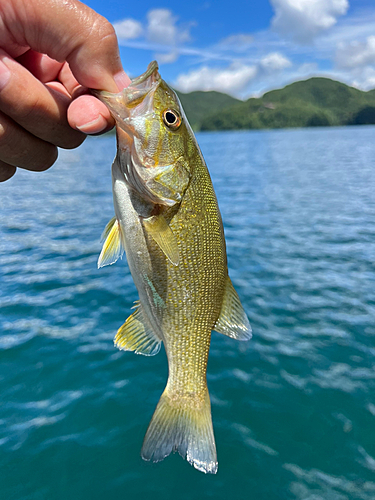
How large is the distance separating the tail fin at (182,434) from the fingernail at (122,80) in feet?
7.98

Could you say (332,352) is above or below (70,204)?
below

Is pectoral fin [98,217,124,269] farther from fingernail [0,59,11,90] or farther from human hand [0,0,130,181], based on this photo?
fingernail [0,59,11,90]

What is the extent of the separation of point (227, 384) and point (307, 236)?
862cm

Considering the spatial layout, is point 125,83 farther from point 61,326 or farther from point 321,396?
point 61,326

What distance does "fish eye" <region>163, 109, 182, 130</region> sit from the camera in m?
2.79

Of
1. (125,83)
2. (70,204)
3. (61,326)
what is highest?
(125,83)

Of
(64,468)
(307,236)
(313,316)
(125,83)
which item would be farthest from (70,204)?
(125,83)

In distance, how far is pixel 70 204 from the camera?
20.5 metres

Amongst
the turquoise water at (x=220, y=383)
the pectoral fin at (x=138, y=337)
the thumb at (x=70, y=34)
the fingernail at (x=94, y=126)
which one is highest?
the thumb at (x=70, y=34)

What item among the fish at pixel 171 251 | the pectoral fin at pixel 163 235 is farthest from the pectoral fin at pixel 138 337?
the pectoral fin at pixel 163 235

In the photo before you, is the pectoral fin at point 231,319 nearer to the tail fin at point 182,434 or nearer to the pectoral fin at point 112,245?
the tail fin at point 182,434

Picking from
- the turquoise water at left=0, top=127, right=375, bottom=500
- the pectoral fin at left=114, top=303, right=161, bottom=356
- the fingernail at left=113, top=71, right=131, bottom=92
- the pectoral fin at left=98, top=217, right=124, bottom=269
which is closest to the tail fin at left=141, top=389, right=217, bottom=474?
the pectoral fin at left=114, top=303, right=161, bottom=356

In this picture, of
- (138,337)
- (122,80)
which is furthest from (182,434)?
(122,80)

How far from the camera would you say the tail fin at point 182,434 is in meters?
2.94
